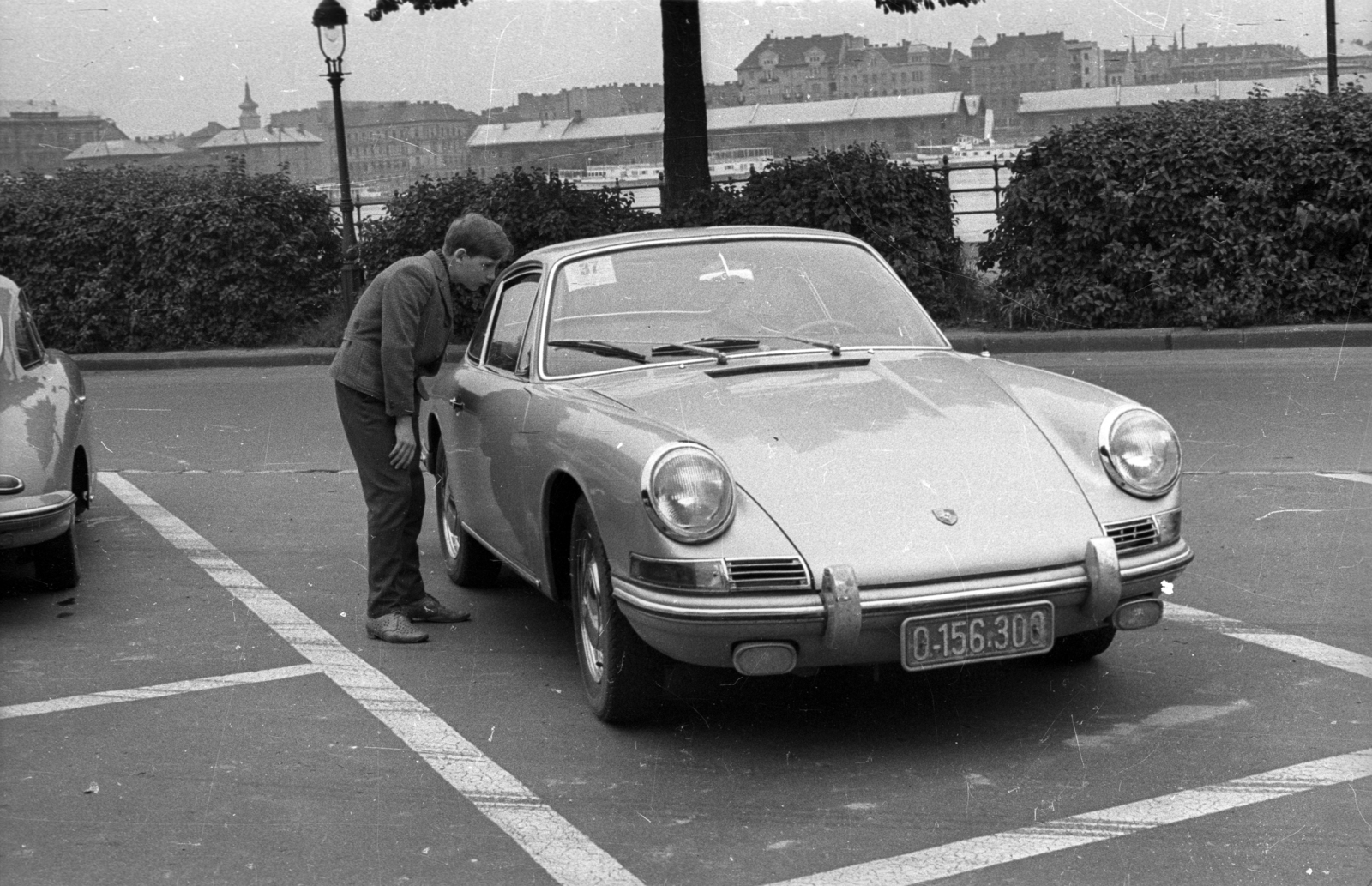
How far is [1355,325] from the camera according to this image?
13.8 meters

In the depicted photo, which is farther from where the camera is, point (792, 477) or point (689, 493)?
point (792, 477)

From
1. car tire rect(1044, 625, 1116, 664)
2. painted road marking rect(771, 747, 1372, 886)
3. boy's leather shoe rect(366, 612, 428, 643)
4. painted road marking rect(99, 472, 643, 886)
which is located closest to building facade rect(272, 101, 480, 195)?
painted road marking rect(99, 472, 643, 886)

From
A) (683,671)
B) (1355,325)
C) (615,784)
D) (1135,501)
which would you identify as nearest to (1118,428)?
(1135,501)

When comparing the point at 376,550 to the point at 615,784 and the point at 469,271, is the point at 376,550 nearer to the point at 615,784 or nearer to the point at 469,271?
the point at 469,271

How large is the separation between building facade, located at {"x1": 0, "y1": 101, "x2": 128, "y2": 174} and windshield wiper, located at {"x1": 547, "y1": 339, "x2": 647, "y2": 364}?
2659 mm

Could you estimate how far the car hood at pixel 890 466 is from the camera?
435 cm

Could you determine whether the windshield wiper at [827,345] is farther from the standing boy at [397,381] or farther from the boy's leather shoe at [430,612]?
the boy's leather shoe at [430,612]

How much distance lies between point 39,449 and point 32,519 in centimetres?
37

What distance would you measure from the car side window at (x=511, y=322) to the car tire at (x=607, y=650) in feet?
3.58

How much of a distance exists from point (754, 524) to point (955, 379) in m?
1.10

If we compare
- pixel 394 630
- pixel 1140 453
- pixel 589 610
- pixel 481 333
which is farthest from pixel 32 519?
pixel 1140 453

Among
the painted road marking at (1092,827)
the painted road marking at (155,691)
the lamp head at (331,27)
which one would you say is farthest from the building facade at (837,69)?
the painted road marking at (1092,827)

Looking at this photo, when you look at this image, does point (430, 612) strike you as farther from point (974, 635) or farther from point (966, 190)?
point (966, 190)

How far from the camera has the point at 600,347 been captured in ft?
18.4
